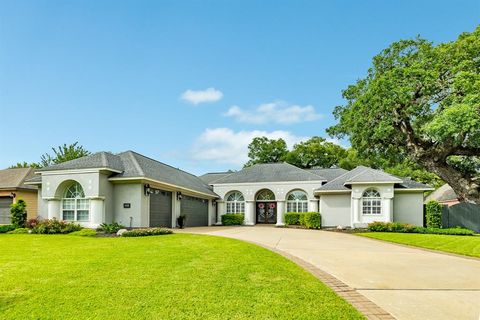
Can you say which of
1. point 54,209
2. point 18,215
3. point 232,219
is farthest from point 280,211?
point 18,215

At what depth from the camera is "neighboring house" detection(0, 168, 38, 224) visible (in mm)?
23594

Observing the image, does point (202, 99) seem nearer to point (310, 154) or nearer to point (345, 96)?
point (345, 96)

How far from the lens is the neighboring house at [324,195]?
77.5ft

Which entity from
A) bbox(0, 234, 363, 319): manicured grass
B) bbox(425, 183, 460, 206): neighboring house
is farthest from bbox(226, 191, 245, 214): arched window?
bbox(0, 234, 363, 319): manicured grass

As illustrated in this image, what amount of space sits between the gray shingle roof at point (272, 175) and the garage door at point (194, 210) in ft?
11.1

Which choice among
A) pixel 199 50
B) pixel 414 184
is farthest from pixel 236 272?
pixel 414 184

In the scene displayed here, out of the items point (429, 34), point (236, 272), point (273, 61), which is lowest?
point (236, 272)

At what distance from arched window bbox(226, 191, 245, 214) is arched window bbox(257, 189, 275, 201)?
1568 millimetres

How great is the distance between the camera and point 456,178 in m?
19.4

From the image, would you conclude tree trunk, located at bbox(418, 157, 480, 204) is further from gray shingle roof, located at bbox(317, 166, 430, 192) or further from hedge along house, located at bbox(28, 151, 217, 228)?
hedge along house, located at bbox(28, 151, 217, 228)

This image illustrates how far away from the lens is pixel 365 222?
23.6 meters

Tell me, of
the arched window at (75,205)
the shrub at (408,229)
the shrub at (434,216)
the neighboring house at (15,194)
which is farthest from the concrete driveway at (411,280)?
the neighboring house at (15,194)

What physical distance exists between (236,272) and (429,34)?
730 inches

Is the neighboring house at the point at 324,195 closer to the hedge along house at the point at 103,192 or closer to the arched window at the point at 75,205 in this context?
the hedge along house at the point at 103,192
